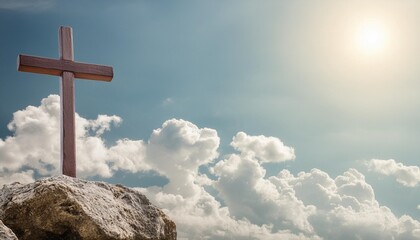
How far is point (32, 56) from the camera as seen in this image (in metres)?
10.7

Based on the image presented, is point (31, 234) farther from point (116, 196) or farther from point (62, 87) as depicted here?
point (62, 87)

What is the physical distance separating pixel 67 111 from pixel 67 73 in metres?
1.00

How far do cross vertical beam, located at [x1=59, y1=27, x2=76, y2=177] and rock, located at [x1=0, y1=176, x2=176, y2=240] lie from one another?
1689 mm

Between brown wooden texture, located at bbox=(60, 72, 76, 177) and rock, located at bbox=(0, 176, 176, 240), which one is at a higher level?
brown wooden texture, located at bbox=(60, 72, 76, 177)

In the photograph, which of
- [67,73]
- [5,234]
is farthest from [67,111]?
[5,234]

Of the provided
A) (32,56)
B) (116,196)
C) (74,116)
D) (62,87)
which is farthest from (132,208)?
(32,56)

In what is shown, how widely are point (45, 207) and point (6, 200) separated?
82 cm

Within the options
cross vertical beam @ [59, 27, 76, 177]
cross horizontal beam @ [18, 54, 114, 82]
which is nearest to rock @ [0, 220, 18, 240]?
cross vertical beam @ [59, 27, 76, 177]

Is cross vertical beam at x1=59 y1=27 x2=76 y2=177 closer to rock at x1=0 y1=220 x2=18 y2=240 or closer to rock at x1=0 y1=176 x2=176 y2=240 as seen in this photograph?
rock at x1=0 y1=176 x2=176 y2=240

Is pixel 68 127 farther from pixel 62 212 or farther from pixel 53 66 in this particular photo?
pixel 62 212

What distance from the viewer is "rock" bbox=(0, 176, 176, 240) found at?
7.17 metres

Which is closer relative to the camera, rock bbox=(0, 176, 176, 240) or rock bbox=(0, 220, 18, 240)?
rock bbox=(0, 220, 18, 240)

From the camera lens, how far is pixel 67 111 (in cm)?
1011

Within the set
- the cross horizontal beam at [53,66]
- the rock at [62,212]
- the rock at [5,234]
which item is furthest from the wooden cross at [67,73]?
the rock at [5,234]
